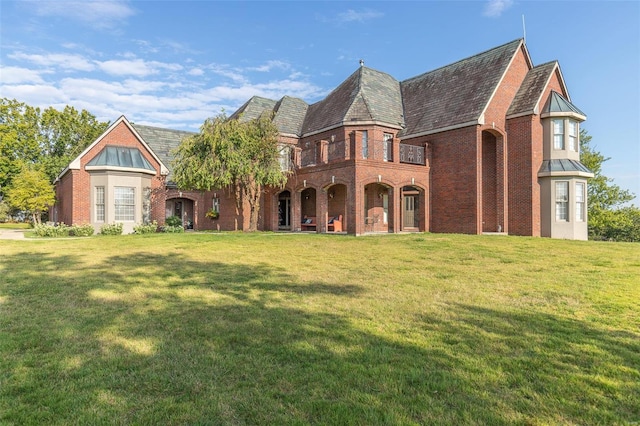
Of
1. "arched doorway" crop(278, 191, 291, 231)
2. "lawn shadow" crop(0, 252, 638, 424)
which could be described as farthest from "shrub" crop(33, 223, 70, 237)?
"lawn shadow" crop(0, 252, 638, 424)

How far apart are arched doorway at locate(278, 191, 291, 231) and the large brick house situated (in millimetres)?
1446

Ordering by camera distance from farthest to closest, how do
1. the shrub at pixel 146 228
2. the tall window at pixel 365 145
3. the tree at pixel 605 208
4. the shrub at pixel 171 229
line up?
the tree at pixel 605 208 < the shrub at pixel 171 229 < the shrub at pixel 146 228 < the tall window at pixel 365 145

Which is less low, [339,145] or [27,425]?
[339,145]

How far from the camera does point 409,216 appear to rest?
26031 mm

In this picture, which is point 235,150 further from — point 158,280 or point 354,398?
point 354,398

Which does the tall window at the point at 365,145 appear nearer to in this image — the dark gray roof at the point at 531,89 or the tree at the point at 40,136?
the dark gray roof at the point at 531,89

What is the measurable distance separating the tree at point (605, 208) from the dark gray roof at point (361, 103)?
27453mm

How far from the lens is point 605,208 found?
44.2m

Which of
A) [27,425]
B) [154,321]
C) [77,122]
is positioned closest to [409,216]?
[154,321]

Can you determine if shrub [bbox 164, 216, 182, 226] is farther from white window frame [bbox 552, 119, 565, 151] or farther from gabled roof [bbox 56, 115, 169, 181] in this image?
white window frame [bbox 552, 119, 565, 151]

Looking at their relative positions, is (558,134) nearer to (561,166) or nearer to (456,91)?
(561,166)

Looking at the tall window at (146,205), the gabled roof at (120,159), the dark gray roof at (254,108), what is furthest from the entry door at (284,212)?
the gabled roof at (120,159)

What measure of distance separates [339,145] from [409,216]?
7.08 metres

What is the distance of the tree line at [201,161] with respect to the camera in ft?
73.5
